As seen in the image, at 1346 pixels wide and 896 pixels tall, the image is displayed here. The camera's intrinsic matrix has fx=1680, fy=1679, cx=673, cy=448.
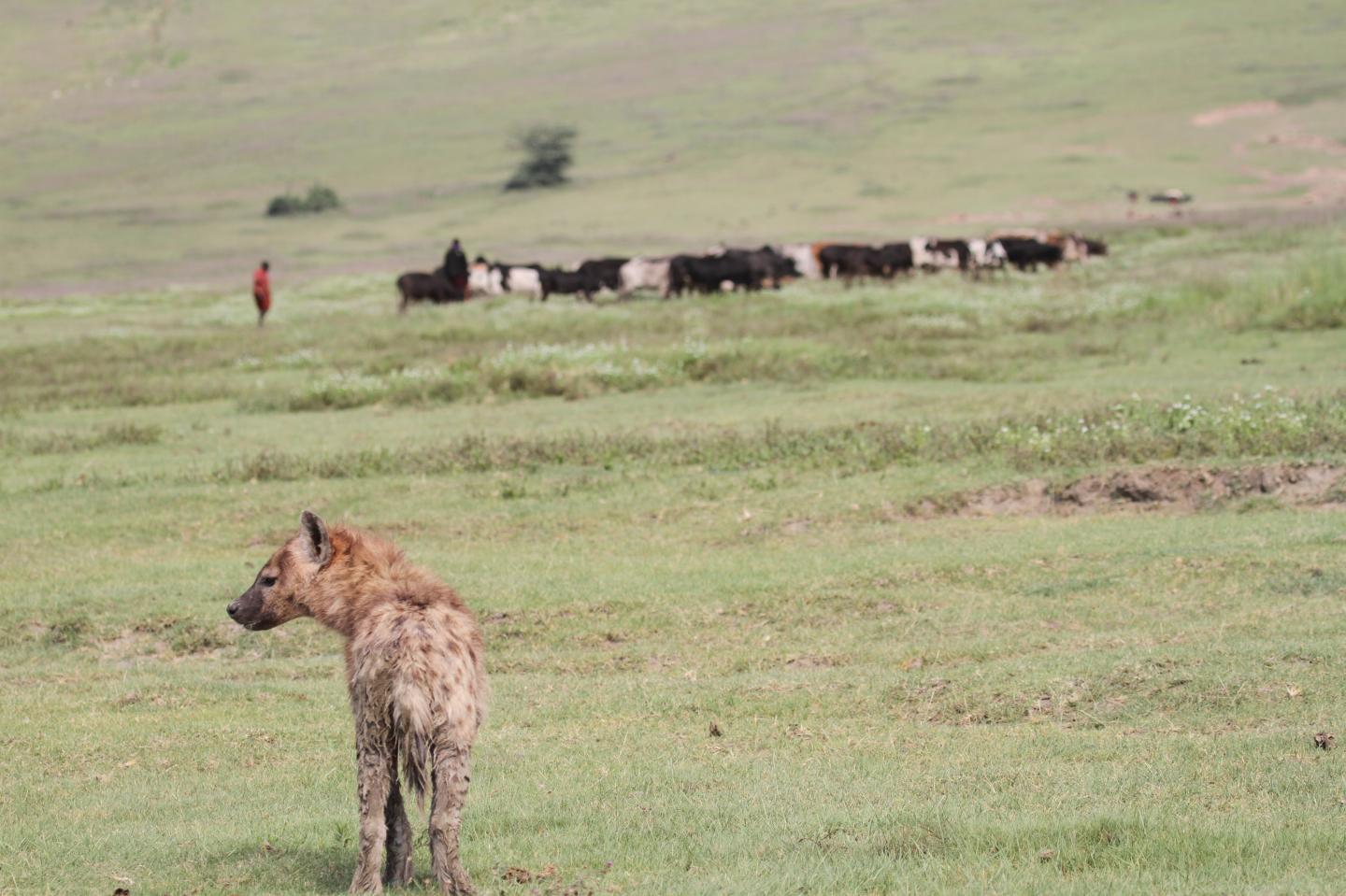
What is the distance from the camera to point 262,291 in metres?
33.9

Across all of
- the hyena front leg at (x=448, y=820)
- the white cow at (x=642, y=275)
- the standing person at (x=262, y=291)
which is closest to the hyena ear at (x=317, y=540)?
the hyena front leg at (x=448, y=820)

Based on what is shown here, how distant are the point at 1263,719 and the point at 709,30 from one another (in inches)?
4480

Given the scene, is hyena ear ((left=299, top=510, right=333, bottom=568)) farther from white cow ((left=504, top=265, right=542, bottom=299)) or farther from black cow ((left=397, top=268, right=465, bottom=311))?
white cow ((left=504, top=265, right=542, bottom=299))

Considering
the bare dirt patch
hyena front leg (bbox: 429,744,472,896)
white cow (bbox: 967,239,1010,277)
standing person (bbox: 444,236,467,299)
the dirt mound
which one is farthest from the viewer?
the bare dirt patch

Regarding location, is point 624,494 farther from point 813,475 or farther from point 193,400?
point 193,400

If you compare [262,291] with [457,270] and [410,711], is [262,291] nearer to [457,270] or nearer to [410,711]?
[457,270]

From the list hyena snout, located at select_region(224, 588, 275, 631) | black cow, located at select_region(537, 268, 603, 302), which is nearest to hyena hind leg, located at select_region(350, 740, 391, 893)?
hyena snout, located at select_region(224, 588, 275, 631)

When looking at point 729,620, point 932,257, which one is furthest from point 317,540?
point 932,257

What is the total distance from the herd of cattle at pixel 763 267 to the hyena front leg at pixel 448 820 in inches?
1318

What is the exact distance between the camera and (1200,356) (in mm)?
23266

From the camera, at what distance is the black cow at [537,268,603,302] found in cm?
4181

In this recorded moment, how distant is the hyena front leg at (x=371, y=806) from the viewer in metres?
6.34

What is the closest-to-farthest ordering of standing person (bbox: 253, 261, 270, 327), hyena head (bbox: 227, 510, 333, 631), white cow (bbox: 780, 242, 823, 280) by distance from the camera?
hyena head (bbox: 227, 510, 333, 631), standing person (bbox: 253, 261, 270, 327), white cow (bbox: 780, 242, 823, 280)

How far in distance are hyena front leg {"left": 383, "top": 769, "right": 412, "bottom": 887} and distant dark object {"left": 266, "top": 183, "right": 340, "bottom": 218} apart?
223ft
